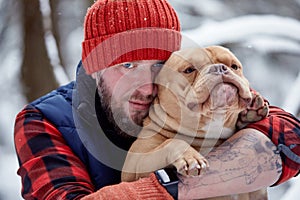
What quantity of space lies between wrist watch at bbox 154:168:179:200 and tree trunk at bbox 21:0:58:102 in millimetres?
1655

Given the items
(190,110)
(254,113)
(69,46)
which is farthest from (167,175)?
(69,46)

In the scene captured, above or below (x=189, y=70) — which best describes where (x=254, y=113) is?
below

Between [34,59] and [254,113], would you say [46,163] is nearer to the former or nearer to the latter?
[254,113]

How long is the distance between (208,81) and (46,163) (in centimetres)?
47

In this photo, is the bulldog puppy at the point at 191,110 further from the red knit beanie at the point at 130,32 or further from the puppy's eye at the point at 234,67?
the red knit beanie at the point at 130,32

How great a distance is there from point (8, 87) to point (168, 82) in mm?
1695

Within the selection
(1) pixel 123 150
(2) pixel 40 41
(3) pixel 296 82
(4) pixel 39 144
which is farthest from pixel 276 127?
(2) pixel 40 41

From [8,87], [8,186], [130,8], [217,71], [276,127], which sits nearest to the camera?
[217,71]

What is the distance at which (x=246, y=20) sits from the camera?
2762 mm

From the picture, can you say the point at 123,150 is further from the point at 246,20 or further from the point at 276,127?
the point at 246,20

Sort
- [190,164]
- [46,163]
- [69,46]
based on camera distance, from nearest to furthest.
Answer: [190,164] → [46,163] → [69,46]

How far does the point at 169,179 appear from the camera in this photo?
1.04 m

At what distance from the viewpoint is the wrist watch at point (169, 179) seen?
104cm

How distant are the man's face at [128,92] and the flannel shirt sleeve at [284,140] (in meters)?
0.27
